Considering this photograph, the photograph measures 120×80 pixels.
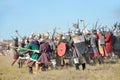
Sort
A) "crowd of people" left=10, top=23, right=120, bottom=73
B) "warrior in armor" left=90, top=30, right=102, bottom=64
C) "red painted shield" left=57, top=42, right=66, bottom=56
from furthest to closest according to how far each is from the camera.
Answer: "warrior in armor" left=90, top=30, right=102, bottom=64 < "red painted shield" left=57, top=42, right=66, bottom=56 < "crowd of people" left=10, top=23, right=120, bottom=73

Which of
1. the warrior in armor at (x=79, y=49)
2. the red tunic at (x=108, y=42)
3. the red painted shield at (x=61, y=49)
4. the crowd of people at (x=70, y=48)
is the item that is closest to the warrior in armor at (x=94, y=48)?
the crowd of people at (x=70, y=48)

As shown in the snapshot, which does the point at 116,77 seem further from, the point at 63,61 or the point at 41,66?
the point at 63,61

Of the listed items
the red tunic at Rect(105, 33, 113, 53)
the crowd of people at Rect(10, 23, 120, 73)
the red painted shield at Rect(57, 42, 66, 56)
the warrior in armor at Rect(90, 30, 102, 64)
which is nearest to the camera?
the crowd of people at Rect(10, 23, 120, 73)

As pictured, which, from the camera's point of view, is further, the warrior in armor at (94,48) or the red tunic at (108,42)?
the red tunic at (108,42)

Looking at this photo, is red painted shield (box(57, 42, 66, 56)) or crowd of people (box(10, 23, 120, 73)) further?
red painted shield (box(57, 42, 66, 56))

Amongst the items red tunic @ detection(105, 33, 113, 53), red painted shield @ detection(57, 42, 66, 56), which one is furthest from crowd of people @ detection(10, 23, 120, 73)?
red painted shield @ detection(57, 42, 66, 56)

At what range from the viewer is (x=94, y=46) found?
22.1 m

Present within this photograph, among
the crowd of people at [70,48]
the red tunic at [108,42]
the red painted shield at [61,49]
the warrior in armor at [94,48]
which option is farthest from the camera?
the red tunic at [108,42]

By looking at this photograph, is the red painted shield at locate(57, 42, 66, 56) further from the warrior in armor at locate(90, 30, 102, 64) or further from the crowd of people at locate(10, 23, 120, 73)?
the warrior in armor at locate(90, 30, 102, 64)

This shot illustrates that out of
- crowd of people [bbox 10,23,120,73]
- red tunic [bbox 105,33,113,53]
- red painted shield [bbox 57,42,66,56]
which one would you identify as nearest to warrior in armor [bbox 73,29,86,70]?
crowd of people [bbox 10,23,120,73]

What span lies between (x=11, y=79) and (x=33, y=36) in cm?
473

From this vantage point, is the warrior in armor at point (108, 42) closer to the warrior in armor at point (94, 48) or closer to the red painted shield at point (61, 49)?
the warrior in armor at point (94, 48)

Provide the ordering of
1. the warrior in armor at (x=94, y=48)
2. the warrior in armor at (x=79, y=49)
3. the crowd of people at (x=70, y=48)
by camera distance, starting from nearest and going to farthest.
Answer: the warrior in armor at (x=79, y=49) → the crowd of people at (x=70, y=48) → the warrior in armor at (x=94, y=48)

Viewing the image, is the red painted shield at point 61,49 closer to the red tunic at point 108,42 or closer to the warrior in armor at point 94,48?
the warrior in armor at point 94,48
